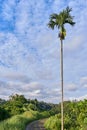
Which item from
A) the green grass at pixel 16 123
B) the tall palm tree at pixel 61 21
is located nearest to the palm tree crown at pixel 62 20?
the tall palm tree at pixel 61 21

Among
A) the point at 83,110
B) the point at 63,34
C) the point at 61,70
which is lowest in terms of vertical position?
the point at 83,110

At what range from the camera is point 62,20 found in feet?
100.0

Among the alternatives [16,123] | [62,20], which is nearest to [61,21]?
[62,20]

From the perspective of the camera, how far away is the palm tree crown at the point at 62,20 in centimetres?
3045

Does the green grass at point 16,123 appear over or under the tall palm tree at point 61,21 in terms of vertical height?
under

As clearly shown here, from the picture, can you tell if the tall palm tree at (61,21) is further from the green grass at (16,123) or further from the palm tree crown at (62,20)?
the green grass at (16,123)

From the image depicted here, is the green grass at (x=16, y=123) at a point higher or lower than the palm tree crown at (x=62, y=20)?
lower

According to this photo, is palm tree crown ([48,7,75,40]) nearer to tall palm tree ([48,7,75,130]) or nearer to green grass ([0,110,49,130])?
tall palm tree ([48,7,75,130])

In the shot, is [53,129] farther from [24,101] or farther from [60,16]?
[24,101]

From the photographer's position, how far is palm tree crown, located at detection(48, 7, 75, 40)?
99.9 feet

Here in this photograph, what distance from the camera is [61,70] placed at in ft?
100.0

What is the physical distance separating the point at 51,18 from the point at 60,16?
1.01m

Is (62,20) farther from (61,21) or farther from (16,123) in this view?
(16,123)

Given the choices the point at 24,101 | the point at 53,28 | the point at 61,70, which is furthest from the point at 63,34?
the point at 24,101
